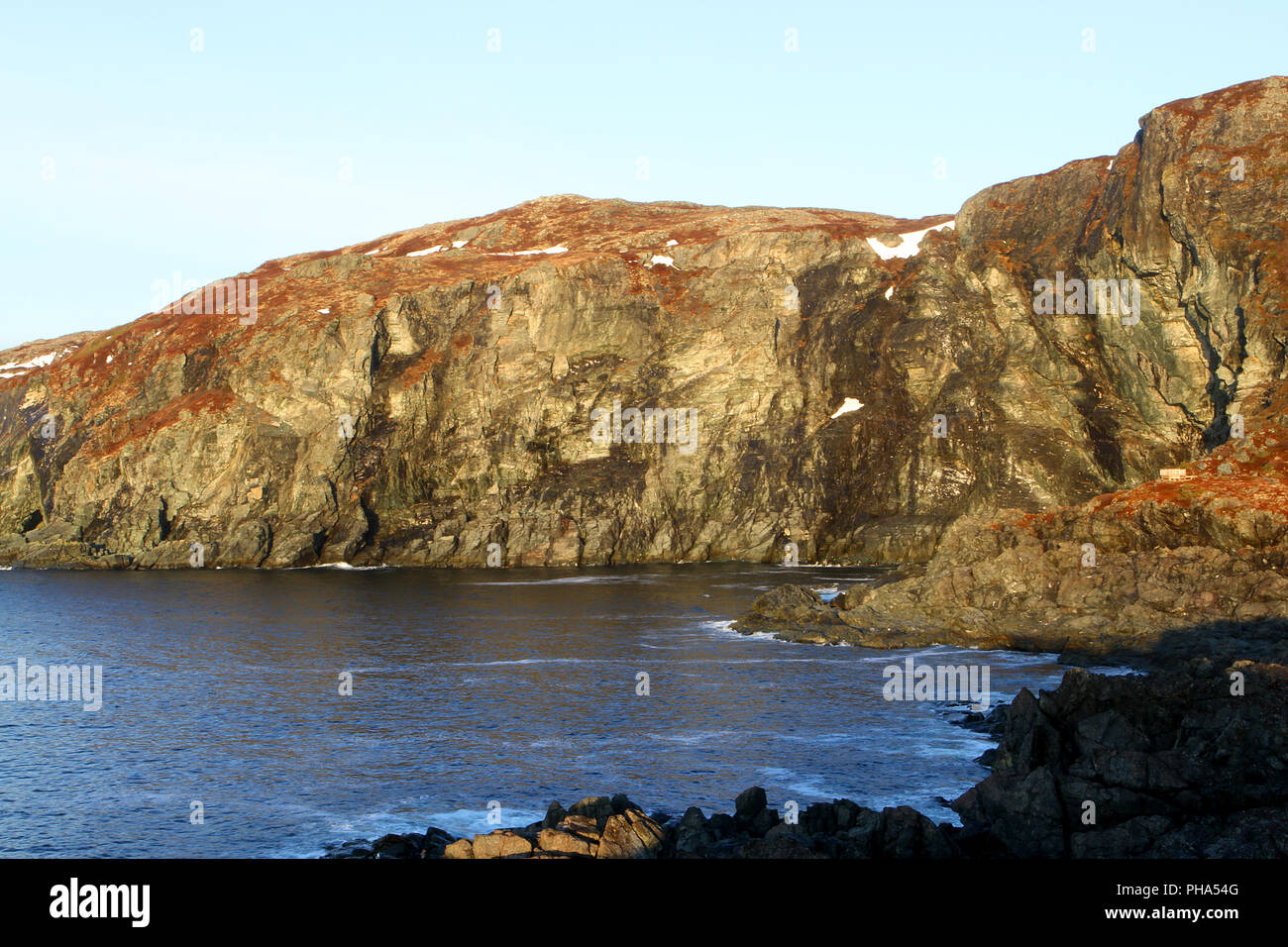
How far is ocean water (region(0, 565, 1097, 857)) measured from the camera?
105 feet

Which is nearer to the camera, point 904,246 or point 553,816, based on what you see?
point 553,816

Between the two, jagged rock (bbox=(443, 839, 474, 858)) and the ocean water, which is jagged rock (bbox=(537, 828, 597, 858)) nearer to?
jagged rock (bbox=(443, 839, 474, 858))

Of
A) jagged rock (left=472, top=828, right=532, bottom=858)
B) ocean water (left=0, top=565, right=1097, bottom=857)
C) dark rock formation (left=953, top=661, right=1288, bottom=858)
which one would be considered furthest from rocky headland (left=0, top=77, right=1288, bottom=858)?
jagged rock (left=472, top=828, right=532, bottom=858)

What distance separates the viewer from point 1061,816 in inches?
1022

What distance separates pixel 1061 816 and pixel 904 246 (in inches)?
4623

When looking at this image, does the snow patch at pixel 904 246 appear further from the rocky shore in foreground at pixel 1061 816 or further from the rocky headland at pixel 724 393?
the rocky shore in foreground at pixel 1061 816

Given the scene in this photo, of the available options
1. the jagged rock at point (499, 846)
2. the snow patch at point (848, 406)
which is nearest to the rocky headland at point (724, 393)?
the snow patch at point (848, 406)

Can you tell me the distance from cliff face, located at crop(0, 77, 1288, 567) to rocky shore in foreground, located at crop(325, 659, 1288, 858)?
77.5m

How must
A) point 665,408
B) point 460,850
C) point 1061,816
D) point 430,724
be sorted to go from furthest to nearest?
1. point 665,408
2. point 430,724
3. point 1061,816
4. point 460,850

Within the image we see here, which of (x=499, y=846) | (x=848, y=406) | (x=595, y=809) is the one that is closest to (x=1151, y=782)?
(x=595, y=809)

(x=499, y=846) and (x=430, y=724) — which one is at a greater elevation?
(x=499, y=846)

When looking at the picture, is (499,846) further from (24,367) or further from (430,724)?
(24,367)

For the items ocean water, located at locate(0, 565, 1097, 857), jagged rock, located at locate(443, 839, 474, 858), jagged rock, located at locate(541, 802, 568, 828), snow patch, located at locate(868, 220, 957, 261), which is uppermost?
snow patch, located at locate(868, 220, 957, 261)
